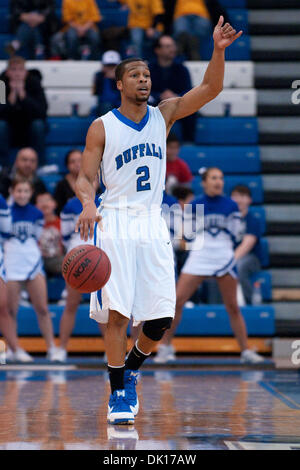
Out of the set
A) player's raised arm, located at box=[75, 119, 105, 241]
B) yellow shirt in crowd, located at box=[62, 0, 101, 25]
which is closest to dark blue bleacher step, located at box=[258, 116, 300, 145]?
yellow shirt in crowd, located at box=[62, 0, 101, 25]

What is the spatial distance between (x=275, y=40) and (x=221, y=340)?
533cm

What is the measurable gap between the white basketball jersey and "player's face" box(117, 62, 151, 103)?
0.16 meters

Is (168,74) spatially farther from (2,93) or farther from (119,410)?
(119,410)

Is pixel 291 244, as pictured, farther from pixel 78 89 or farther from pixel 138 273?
pixel 138 273

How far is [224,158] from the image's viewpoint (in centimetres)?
1180

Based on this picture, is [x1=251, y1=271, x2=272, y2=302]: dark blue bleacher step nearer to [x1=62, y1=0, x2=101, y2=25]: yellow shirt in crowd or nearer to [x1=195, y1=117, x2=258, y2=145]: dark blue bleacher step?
[x1=195, y1=117, x2=258, y2=145]: dark blue bleacher step

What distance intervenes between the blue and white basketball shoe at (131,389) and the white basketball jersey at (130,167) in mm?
977

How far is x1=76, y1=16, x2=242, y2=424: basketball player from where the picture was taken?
5227mm

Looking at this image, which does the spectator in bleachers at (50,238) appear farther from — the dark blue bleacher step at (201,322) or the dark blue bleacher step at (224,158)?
the dark blue bleacher step at (224,158)

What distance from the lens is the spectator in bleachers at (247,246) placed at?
1009 centimetres

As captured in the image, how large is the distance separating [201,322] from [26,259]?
6.66 feet

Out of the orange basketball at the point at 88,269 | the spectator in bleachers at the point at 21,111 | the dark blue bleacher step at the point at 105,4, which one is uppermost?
the dark blue bleacher step at the point at 105,4

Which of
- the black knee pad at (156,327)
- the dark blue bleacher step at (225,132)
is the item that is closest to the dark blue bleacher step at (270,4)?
the dark blue bleacher step at (225,132)

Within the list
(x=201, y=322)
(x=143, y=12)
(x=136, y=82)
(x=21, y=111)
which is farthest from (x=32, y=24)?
(x=136, y=82)
